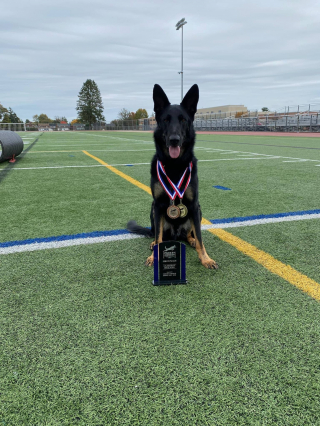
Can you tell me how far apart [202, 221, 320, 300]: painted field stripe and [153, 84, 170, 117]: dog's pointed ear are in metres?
1.39

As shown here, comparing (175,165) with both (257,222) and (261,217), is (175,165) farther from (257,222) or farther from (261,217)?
(261,217)

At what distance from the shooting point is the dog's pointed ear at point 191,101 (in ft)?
8.85

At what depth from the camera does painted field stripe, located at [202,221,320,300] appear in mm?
2230

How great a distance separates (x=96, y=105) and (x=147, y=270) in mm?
123826

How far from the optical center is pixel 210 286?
232cm

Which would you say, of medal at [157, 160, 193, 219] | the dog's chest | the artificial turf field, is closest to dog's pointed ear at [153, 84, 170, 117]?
medal at [157, 160, 193, 219]

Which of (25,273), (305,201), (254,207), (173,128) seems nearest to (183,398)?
(25,273)

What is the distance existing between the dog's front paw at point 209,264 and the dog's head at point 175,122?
34.4 inches

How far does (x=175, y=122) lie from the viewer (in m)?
2.57

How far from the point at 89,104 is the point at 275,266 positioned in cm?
12316

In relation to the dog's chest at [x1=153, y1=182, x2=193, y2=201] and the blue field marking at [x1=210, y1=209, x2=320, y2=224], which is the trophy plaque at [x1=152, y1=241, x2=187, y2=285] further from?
the blue field marking at [x1=210, y1=209, x2=320, y2=224]

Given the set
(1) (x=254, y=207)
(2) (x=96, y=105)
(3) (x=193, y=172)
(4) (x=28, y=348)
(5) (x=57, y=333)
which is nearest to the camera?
(4) (x=28, y=348)

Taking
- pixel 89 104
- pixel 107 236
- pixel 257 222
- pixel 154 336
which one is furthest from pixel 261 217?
pixel 89 104

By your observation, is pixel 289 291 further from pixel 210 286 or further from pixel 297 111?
pixel 297 111
